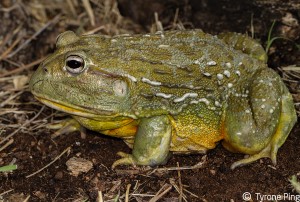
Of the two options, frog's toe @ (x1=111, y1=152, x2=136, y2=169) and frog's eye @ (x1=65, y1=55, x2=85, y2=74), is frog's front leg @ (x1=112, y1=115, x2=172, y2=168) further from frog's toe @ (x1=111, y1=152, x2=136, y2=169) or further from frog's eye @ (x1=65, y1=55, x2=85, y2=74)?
frog's eye @ (x1=65, y1=55, x2=85, y2=74)

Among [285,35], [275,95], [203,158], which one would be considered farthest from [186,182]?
[285,35]

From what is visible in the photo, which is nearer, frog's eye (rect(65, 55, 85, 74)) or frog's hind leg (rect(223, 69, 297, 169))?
frog's eye (rect(65, 55, 85, 74))

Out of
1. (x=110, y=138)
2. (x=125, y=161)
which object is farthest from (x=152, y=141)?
(x=110, y=138)

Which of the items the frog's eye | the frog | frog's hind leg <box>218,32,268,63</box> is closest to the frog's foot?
the frog

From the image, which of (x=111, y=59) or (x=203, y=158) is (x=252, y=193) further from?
(x=111, y=59)

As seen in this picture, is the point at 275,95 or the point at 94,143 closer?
the point at 275,95

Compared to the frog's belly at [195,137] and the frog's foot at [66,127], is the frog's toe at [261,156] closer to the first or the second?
the frog's belly at [195,137]

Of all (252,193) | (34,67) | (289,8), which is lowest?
(252,193)
